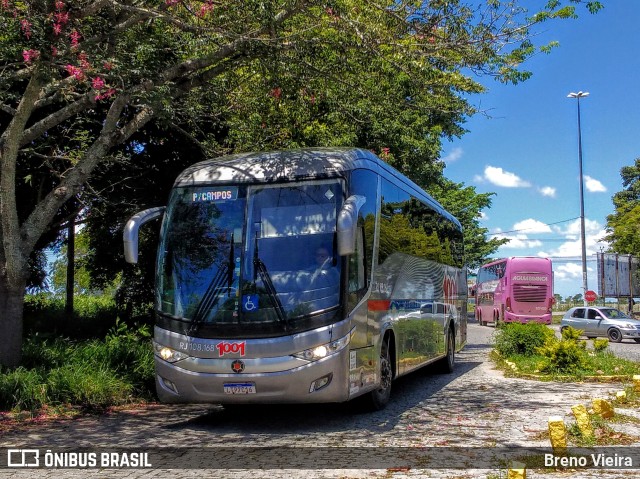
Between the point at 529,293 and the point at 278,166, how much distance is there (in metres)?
30.7

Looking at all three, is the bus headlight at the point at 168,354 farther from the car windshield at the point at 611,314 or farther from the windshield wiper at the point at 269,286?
the car windshield at the point at 611,314

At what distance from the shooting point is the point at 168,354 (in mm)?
8289

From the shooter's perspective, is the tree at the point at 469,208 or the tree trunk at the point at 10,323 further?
the tree at the point at 469,208

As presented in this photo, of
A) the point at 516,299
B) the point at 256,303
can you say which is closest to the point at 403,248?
the point at 256,303

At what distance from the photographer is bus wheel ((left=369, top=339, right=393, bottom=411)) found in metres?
9.44

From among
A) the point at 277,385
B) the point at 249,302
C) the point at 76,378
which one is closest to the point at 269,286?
the point at 249,302

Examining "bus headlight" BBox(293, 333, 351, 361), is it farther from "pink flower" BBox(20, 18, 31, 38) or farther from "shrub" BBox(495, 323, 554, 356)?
"shrub" BBox(495, 323, 554, 356)

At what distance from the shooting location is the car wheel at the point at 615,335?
28594 mm

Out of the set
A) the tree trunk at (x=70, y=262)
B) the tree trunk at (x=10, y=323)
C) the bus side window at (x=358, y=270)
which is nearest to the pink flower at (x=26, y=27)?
the tree trunk at (x=10, y=323)

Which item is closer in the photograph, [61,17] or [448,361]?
[61,17]

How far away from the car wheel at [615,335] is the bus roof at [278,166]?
23.1 metres

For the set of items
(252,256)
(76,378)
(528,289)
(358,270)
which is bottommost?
(76,378)

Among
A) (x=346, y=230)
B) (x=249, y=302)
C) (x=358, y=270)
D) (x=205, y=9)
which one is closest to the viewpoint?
(x=346, y=230)

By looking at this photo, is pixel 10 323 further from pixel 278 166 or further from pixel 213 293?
pixel 278 166
